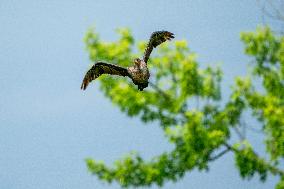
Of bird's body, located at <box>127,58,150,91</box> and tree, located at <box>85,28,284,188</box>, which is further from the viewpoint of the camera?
tree, located at <box>85,28,284,188</box>

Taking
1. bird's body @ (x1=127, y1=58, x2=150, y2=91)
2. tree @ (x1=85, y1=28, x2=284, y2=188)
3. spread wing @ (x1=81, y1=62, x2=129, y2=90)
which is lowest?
bird's body @ (x1=127, y1=58, x2=150, y2=91)

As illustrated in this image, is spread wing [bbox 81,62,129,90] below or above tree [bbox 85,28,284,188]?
below

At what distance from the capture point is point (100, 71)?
27.1ft

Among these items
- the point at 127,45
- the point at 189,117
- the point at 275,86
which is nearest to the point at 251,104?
the point at 275,86

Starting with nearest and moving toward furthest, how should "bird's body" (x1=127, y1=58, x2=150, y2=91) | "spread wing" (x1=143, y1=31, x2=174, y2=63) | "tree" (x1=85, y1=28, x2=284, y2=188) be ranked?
"bird's body" (x1=127, y1=58, x2=150, y2=91) < "spread wing" (x1=143, y1=31, x2=174, y2=63) < "tree" (x1=85, y1=28, x2=284, y2=188)

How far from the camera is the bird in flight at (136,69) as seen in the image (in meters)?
6.53

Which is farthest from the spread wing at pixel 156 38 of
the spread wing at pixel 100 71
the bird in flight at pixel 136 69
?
the spread wing at pixel 100 71

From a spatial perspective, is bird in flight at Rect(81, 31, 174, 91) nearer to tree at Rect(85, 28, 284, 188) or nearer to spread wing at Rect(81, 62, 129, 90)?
spread wing at Rect(81, 62, 129, 90)

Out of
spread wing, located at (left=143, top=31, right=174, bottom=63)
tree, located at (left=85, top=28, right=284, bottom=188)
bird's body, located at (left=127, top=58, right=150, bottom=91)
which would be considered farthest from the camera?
tree, located at (left=85, top=28, right=284, bottom=188)

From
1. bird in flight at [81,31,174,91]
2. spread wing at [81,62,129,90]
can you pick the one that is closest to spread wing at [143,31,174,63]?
bird in flight at [81,31,174,91]

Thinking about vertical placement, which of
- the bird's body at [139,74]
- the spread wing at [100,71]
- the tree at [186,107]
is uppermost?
the tree at [186,107]

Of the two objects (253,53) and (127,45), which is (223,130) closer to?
(253,53)

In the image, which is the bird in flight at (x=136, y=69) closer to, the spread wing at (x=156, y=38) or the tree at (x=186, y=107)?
the spread wing at (x=156, y=38)

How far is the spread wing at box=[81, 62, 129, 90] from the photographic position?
7.64 metres
